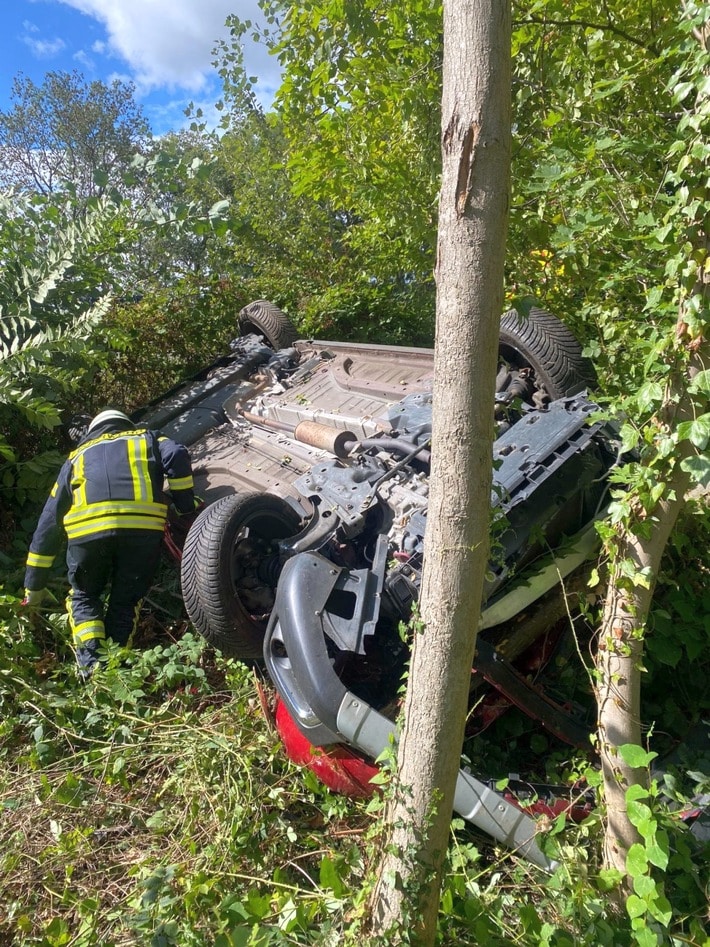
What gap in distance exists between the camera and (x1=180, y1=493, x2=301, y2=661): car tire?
3.23 metres

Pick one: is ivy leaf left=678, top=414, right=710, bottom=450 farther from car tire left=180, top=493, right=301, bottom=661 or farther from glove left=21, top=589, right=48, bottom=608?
glove left=21, top=589, right=48, bottom=608

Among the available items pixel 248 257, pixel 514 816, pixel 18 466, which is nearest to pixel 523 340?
pixel 514 816

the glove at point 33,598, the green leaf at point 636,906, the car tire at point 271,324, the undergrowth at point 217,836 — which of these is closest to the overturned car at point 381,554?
the undergrowth at point 217,836

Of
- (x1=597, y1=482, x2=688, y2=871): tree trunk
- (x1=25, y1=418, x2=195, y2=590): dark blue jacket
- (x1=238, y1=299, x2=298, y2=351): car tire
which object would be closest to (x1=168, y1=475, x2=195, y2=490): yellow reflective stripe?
(x1=25, y1=418, x2=195, y2=590): dark blue jacket

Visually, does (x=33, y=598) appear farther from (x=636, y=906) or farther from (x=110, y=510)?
(x=636, y=906)

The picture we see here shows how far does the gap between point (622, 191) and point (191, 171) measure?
3.13 metres

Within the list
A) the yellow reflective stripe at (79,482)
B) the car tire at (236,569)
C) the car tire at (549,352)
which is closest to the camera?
the car tire at (236,569)

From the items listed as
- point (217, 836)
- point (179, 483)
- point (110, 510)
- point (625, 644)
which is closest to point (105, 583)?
point (110, 510)

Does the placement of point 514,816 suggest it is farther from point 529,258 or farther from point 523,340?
point 529,258

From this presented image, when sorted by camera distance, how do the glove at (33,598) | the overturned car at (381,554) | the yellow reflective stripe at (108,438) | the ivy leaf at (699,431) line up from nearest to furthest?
the ivy leaf at (699,431) → the overturned car at (381,554) → the yellow reflective stripe at (108,438) → the glove at (33,598)

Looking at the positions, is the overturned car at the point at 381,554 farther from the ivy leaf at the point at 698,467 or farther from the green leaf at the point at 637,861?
the ivy leaf at the point at 698,467

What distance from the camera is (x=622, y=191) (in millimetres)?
2533

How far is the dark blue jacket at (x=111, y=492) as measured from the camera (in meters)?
3.80

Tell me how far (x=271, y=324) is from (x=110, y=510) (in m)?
3.26
